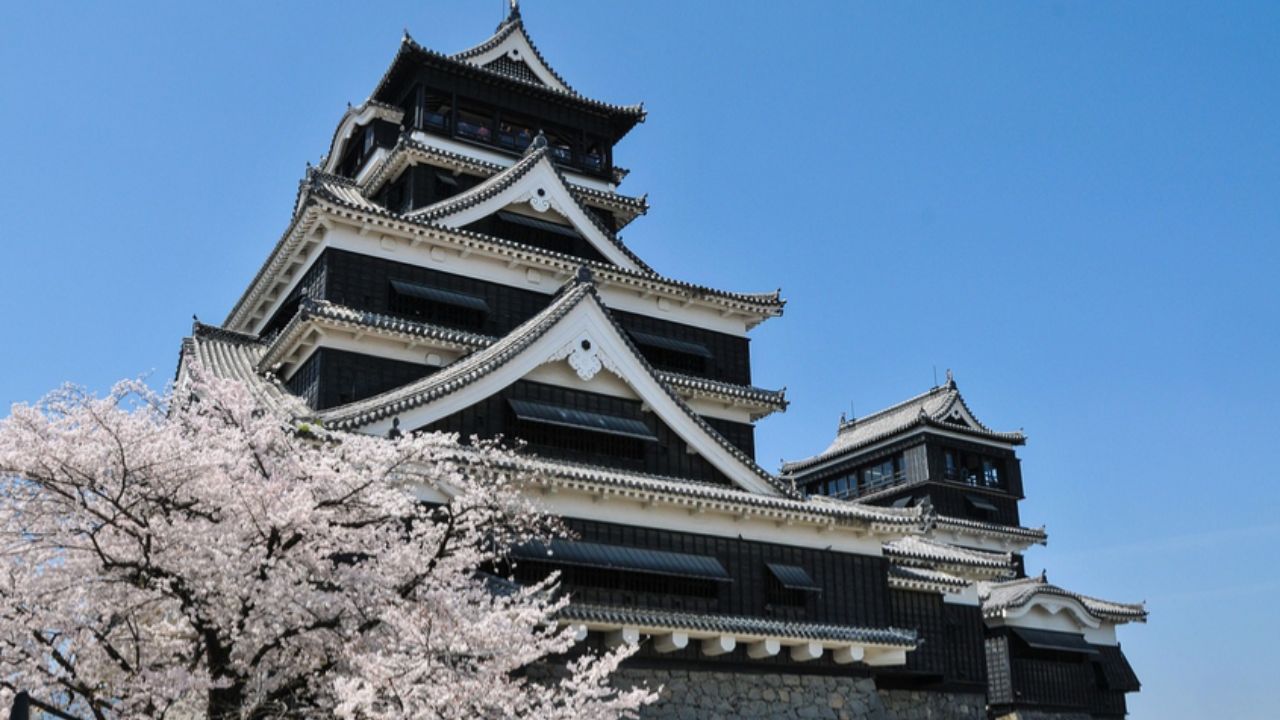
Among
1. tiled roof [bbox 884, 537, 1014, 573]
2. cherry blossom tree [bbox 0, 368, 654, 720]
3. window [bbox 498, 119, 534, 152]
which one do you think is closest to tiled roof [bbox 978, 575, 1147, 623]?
tiled roof [bbox 884, 537, 1014, 573]

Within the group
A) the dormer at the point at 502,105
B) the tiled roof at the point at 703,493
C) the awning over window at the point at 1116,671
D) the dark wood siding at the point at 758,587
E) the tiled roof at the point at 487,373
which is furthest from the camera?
the awning over window at the point at 1116,671

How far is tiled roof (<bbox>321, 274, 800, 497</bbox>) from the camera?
18609mm

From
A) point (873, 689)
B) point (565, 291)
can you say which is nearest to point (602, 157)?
point (565, 291)

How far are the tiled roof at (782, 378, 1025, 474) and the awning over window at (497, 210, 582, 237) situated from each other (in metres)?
25.1

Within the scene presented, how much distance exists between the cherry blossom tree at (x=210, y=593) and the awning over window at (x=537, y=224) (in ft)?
42.3

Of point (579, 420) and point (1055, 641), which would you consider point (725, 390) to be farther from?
point (1055, 641)

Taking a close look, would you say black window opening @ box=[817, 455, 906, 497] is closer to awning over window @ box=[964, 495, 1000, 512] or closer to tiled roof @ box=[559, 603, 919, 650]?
awning over window @ box=[964, 495, 1000, 512]

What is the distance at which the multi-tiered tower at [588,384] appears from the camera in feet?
64.5

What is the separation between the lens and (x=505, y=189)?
2586 centimetres

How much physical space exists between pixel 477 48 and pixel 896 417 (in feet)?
93.3

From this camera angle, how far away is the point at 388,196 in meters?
28.0

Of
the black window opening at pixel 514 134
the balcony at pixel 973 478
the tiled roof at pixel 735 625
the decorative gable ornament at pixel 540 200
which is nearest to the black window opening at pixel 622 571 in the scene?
the tiled roof at pixel 735 625

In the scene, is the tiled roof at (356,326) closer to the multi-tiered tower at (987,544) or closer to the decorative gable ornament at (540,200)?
the decorative gable ornament at (540,200)

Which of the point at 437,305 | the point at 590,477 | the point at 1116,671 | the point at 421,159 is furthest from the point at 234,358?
the point at 1116,671
